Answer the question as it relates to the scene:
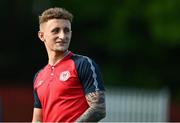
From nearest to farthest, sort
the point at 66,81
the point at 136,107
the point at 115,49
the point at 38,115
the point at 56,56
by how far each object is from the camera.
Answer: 1. the point at 66,81
2. the point at 56,56
3. the point at 38,115
4. the point at 136,107
5. the point at 115,49

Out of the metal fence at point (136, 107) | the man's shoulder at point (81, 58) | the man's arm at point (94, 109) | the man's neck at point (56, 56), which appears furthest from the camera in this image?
the metal fence at point (136, 107)

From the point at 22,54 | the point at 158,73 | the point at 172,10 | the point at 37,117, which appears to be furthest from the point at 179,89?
the point at 37,117

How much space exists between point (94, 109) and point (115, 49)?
49.8 feet

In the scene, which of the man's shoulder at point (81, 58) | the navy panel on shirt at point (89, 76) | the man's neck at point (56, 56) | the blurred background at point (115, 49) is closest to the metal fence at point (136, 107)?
the blurred background at point (115, 49)

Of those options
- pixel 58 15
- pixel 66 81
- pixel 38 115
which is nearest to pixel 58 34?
pixel 58 15

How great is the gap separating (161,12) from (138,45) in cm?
175

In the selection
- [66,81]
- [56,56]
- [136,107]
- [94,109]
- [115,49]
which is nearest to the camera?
[94,109]

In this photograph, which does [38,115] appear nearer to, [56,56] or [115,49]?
[56,56]

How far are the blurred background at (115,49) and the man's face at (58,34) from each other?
11998 millimetres

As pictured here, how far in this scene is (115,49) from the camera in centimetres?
2134

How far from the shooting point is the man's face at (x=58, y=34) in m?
6.39

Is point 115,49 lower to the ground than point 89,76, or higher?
lower

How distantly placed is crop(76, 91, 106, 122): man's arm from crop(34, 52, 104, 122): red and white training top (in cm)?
4

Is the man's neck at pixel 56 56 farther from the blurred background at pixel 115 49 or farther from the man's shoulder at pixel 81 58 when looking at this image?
the blurred background at pixel 115 49
